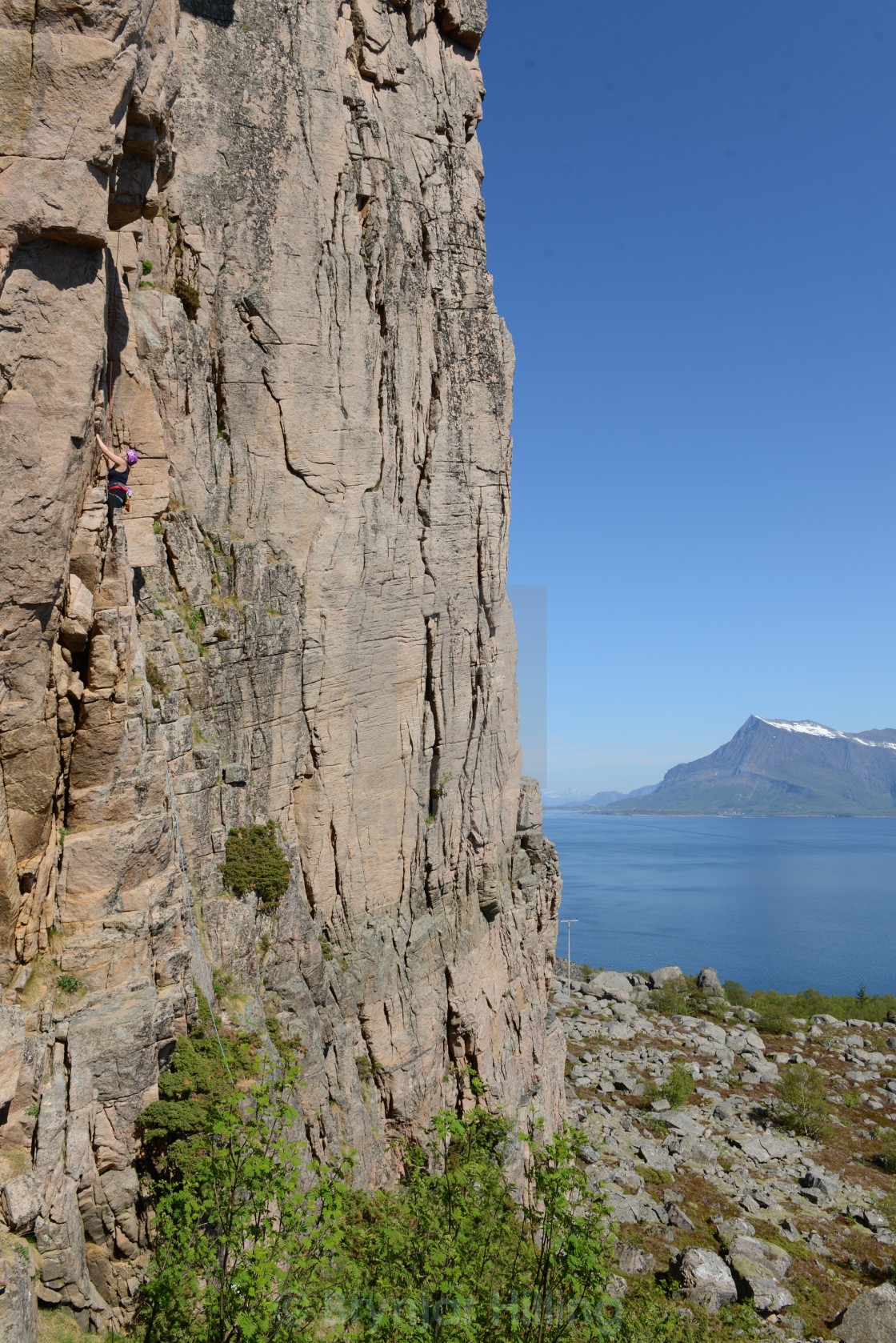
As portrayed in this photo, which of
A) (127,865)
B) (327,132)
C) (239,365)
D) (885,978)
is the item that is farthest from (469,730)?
(885,978)

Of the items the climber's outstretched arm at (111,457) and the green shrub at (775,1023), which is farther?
the green shrub at (775,1023)

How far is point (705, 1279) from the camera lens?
34250 mm

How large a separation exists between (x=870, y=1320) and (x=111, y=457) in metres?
37.4

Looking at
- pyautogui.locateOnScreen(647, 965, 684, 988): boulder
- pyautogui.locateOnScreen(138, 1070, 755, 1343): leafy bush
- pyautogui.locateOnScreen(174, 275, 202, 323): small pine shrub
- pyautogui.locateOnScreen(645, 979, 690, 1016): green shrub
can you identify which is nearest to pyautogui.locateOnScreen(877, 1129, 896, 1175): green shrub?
pyautogui.locateOnScreen(645, 979, 690, 1016): green shrub

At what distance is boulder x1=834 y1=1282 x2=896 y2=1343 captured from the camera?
104ft

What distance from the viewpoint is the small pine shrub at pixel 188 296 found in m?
27.0

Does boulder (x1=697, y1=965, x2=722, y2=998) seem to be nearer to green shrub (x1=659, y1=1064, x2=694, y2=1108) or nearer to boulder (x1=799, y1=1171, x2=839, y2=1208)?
green shrub (x1=659, y1=1064, x2=694, y2=1108)

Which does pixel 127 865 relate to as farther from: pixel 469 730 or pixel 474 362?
pixel 474 362

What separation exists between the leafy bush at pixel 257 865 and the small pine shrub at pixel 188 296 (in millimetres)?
15439

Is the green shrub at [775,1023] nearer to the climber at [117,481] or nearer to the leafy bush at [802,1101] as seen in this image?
the leafy bush at [802,1101]

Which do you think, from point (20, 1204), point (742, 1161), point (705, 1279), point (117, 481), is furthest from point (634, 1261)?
point (117, 481)

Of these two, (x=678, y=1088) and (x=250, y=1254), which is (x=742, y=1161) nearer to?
(x=678, y=1088)

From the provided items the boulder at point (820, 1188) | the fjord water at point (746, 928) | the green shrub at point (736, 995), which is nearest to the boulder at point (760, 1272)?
the boulder at point (820, 1188)

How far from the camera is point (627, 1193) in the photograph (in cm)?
4162
